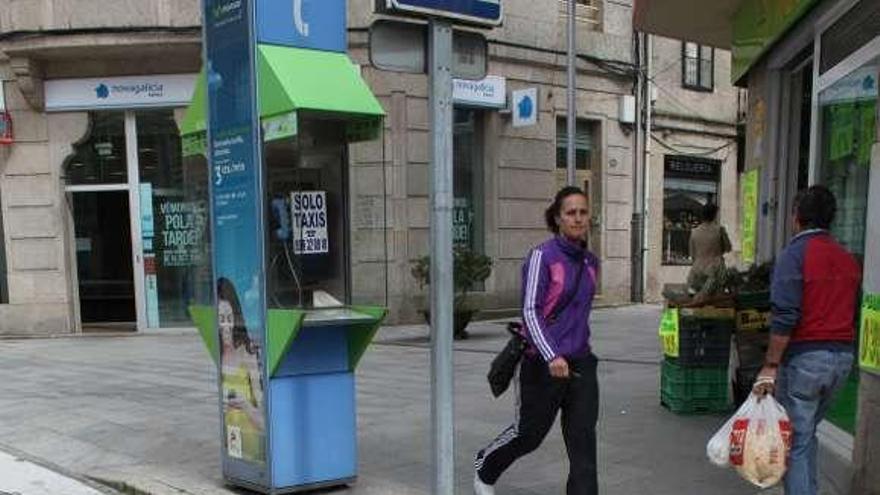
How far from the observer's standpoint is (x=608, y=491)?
516 cm

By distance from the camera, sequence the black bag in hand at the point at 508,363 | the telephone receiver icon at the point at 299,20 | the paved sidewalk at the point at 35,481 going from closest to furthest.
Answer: the black bag in hand at the point at 508,363, the telephone receiver icon at the point at 299,20, the paved sidewalk at the point at 35,481

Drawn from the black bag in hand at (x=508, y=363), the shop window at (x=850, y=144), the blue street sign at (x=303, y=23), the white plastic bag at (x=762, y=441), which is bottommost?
the white plastic bag at (x=762, y=441)

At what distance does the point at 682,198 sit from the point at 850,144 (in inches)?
536

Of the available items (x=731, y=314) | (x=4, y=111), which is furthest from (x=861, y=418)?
(x=4, y=111)

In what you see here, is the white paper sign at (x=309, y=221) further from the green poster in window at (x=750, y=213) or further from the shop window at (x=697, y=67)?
the shop window at (x=697, y=67)

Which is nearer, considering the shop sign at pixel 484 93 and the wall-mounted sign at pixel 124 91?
the wall-mounted sign at pixel 124 91

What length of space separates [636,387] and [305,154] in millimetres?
4629

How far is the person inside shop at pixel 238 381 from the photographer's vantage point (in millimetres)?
5066

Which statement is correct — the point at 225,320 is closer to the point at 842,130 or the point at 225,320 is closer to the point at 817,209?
the point at 817,209

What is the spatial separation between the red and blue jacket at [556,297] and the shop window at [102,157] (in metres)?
11.3

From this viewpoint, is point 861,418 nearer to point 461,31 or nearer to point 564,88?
point 461,31

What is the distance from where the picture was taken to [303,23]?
501 cm

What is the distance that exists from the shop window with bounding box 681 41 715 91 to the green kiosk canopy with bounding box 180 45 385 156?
48.9 ft

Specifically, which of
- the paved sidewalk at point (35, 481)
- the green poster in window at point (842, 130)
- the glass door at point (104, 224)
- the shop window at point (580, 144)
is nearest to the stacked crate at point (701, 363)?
the green poster in window at point (842, 130)
